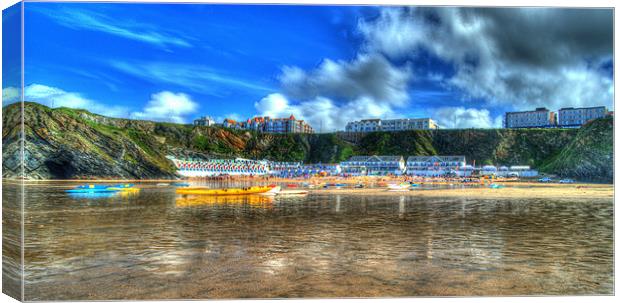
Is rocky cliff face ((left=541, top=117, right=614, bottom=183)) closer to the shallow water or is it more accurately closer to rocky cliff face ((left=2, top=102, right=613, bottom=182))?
rocky cliff face ((left=2, top=102, right=613, bottom=182))

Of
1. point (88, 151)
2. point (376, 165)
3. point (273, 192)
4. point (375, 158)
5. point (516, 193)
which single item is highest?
point (88, 151)

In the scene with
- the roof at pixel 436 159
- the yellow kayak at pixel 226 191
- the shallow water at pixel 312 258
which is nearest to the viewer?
the shallow water at pixel 312 258

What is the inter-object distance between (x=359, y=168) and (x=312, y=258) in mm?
73935

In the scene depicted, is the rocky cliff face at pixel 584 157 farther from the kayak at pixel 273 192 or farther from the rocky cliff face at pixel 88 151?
the rocky cliff face at pixel 88 151

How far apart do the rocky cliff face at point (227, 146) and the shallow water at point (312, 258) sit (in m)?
17.0

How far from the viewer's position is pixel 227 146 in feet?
250

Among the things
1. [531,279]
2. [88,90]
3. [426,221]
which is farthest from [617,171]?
[88,90]

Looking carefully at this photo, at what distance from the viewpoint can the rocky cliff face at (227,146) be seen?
38.3 meters

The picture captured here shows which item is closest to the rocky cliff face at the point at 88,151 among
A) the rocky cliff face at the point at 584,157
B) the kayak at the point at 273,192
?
the kayak at the point at 273,192

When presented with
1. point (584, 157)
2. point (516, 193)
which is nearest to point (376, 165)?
point (516, 193)

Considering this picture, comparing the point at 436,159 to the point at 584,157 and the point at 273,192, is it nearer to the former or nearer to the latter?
the point at 584,157

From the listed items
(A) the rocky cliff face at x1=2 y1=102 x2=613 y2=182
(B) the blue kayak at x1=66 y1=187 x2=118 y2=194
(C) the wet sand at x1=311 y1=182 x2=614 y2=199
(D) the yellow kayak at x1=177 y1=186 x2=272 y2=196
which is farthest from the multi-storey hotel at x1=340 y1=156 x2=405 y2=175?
(B) the blue kayak at x1=66 y1=187 x2=118 y2=194

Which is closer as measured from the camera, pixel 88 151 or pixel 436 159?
pixel 88 151

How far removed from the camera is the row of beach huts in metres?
68.8
